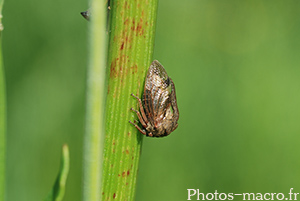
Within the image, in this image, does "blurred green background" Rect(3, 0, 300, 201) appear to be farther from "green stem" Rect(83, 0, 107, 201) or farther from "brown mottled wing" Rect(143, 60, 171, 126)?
"green stem" Rect(83, 0, 107, 201)

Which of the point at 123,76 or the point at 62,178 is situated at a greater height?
the point at 123,76

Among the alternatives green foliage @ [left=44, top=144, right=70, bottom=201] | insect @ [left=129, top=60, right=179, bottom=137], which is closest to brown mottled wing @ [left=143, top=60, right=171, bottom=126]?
insect @ [left=129, top=60, right=179, bottom=137]

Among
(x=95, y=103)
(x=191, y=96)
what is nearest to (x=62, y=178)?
(x=95, y=103)

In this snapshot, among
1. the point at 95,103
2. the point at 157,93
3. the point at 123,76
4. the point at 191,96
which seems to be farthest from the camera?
the point at 191,96

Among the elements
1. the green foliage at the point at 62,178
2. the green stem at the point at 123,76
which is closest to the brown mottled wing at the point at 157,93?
the green stem at the point at 123,76

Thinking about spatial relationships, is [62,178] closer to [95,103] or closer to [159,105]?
[95,103]

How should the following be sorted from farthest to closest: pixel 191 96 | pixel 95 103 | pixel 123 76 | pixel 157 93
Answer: pixel 191 96 < pixel 157 93 < pixel 123 76 < pixel 95 103
